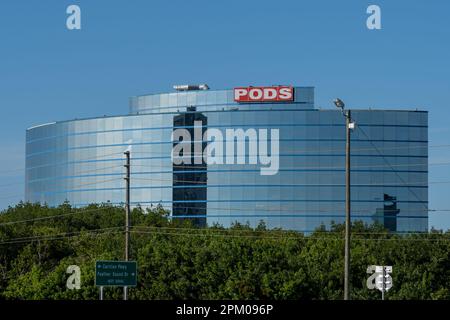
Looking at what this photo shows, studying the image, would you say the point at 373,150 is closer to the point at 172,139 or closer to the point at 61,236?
the point at 172,139

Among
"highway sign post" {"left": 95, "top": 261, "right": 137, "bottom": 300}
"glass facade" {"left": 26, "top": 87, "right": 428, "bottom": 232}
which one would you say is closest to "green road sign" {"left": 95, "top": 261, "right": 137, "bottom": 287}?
"highway sign post" {"left": 95, "top": 261, "right": 137, "bottom": 300}

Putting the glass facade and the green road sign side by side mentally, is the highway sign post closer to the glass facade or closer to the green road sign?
the green road sign

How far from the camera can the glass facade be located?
161500mm

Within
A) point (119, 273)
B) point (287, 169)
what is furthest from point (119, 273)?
point (287, 169)

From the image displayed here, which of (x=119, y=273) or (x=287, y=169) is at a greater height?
(x=287, y=169)

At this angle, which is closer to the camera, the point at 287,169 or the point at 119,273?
the point at 119,273

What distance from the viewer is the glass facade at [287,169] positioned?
16150 cm

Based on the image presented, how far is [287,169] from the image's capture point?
163 meters

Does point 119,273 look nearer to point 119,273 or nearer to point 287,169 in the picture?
point 119,273

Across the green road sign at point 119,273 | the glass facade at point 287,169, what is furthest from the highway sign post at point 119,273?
the glass facade at point 287,169

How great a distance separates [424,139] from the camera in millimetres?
162750
